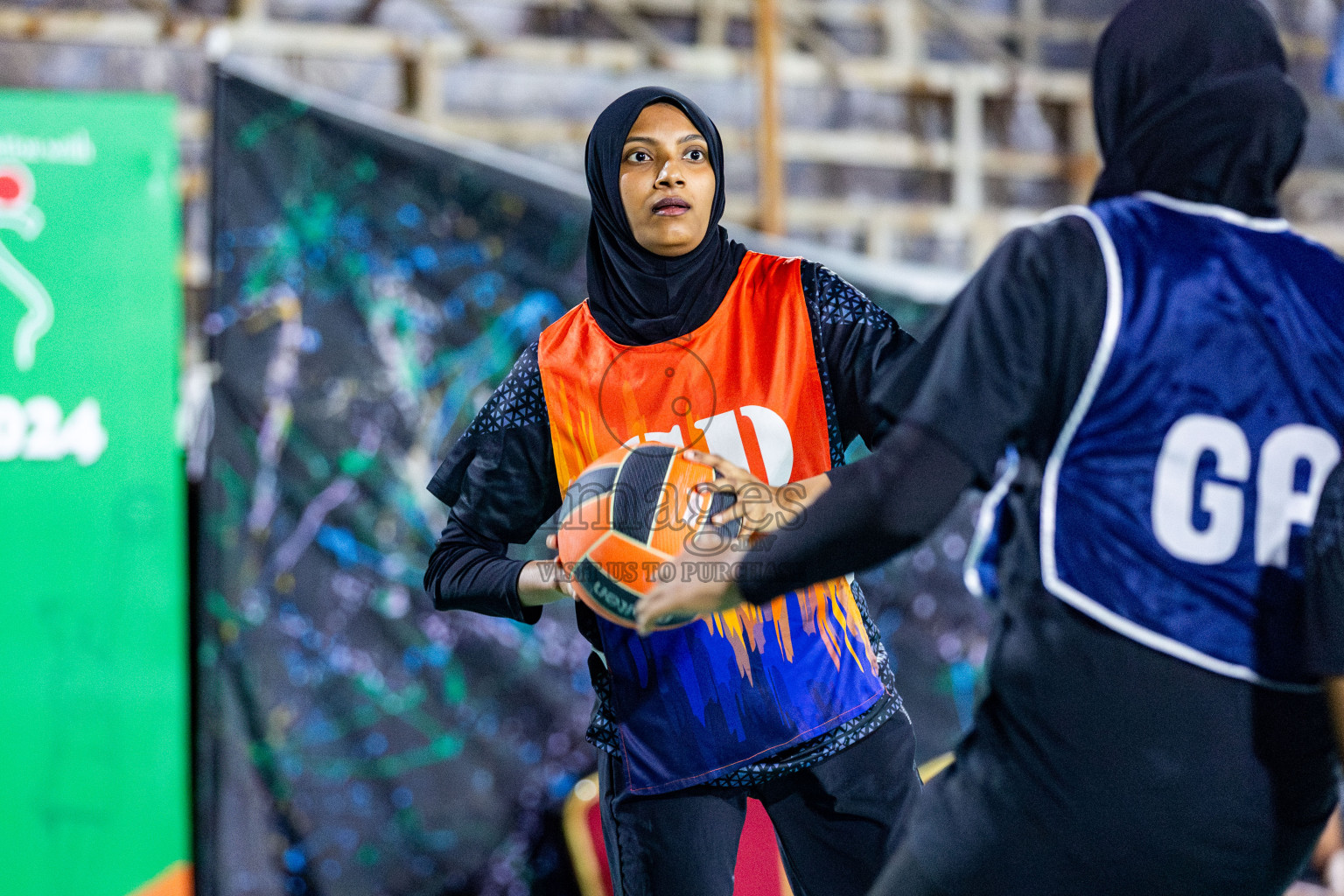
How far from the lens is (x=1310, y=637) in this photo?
113 centimetres

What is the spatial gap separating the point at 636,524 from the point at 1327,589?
0.81 metres

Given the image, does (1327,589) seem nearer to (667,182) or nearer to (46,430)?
(667,182)

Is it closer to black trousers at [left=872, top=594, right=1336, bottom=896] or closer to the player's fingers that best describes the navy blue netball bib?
black trousers at [left=872, top=594, right=1336, bottom=896]

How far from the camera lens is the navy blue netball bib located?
1159 millimetres

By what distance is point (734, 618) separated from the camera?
1.74 metres

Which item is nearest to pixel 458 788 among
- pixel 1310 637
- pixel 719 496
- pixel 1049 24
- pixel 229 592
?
pixel 229 592

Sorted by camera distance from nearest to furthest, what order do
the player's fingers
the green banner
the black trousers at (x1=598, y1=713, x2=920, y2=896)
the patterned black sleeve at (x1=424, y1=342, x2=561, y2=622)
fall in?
1. the player's fingers
2. the black trousers at (x1=598, y1=713, x2=920, y2=896)
3. the patterned black sleeve at (x1=424, y1=342, x2=561, y2=622)
4. the green banner

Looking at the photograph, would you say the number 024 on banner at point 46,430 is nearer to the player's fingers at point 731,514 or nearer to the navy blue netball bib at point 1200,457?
the player's fingers at point 731,514

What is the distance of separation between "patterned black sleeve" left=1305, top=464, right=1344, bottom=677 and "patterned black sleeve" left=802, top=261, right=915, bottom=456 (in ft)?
1.99

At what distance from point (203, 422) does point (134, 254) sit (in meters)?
0.47

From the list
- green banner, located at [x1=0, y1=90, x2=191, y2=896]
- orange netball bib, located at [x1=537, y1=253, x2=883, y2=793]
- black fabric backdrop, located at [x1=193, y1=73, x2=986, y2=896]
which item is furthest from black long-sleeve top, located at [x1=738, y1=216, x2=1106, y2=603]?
green banner, located at [x1=0, y1=90, x2=191, y2=896]

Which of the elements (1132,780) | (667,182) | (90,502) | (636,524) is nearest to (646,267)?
(667,182)

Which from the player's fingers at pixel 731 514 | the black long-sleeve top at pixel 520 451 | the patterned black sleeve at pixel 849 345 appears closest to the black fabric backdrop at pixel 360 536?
the black long-sleeve top at pixel 520 451

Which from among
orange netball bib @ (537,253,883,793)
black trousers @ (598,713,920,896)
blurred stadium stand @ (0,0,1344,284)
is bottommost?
black trousers @ (598,713,920,896)
